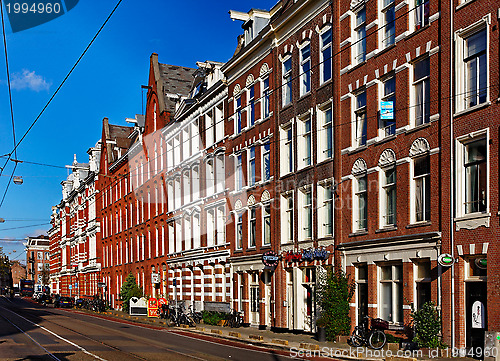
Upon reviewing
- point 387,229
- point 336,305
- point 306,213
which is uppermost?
point 306,213

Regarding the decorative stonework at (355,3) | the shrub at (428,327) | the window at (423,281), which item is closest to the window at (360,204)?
the window at (423,281)

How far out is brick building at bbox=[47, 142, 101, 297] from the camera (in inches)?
3388

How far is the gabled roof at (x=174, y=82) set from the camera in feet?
191

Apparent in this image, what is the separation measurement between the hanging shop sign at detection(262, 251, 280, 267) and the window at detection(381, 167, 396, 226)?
9249mm

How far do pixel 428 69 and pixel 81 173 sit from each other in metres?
84.5

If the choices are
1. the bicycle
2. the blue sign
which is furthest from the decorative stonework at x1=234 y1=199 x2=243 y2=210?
the blue sign

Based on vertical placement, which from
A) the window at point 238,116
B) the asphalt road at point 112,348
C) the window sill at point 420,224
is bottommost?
the asphalt road at point 112,348

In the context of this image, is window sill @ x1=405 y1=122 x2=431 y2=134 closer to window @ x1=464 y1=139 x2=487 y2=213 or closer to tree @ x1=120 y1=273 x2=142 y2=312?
window @ x1=464 y1=139 x2=487 y2=213

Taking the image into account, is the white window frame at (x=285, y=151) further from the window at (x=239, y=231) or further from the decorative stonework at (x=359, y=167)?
the decorative stonework at (x=359, y=167)

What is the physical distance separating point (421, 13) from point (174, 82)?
3918 centimetres

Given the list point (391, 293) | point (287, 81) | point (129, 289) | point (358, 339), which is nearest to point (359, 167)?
point (391, 293)

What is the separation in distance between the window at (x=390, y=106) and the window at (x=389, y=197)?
158 cm

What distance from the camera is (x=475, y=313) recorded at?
21.2 m

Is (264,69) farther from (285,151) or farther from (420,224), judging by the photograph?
(420,224)
